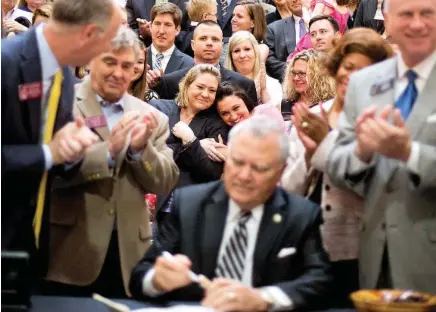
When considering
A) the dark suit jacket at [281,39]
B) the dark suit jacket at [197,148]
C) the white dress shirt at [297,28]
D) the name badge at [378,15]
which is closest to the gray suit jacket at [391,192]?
the dark suit jacket at [197,148]

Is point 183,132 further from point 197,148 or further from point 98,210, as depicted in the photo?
point 98,210

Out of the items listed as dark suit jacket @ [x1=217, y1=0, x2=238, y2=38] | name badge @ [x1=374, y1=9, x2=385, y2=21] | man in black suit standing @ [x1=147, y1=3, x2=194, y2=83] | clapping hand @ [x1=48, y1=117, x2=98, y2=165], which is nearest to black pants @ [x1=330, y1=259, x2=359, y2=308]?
clapping hand @ [x1=48, y1=117, x2=98, y2=165]

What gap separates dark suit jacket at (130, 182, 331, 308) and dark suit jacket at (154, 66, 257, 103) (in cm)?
298

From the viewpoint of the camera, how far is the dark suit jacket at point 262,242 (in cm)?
288

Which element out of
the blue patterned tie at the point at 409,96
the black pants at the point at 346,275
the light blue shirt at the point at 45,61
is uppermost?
the light blue shirt at the point at 45,61

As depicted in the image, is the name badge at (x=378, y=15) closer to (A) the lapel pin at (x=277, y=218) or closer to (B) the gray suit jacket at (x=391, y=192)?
(B) the gray suit jacket at (x=391, y=192)

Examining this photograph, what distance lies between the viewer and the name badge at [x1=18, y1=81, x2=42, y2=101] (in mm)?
2996

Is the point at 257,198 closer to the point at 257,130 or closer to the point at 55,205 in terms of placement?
the point at 257,130

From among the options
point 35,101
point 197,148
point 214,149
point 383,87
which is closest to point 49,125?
point 35,101

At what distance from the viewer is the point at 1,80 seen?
2979 millimetres

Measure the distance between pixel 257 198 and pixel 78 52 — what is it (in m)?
0.79

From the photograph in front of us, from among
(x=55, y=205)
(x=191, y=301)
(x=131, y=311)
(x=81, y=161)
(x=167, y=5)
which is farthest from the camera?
(x=167, y=5)

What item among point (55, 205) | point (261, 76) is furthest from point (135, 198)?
point (261, 76)

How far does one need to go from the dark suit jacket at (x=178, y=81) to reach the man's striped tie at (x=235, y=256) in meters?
3.05
